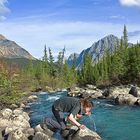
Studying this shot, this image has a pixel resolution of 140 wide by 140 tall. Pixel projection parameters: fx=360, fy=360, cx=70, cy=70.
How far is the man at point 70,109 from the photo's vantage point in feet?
55.5

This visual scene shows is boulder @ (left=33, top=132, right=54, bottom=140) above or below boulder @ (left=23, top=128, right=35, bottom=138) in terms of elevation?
above

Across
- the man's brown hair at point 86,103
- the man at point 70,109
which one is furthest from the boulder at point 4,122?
the man's brown hair at point 86,103

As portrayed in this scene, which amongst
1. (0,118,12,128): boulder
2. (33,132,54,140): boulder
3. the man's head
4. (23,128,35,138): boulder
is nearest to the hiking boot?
(33,132,54,140): boulder

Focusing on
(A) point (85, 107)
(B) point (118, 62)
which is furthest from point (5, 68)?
(B) point (118, 62)

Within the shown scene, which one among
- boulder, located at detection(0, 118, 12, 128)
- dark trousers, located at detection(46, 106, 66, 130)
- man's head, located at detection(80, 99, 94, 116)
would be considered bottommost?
boulder, located at detection(0, 118, 12, 128)

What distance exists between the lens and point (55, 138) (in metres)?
21.5

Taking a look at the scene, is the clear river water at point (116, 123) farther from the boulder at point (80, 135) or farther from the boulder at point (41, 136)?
the boulder at point (80, 135)

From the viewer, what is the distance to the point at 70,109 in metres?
17.6

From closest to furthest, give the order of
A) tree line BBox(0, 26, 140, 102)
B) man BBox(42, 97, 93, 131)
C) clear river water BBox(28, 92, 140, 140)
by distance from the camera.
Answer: man BBox(42, 97, 93, 131), clear river water BBox(28, 92, 140, 140), tree line BBox(0, 26, 140, 102)

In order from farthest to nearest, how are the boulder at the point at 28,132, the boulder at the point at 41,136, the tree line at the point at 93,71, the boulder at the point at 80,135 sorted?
the tree line at the point at 93,71
the boulder at the point at 28,132
the boulder at the point at 41,136
the boulder at the point at 80,135

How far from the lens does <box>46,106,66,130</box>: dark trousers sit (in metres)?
18.6

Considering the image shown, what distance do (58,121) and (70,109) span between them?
1.81 metres

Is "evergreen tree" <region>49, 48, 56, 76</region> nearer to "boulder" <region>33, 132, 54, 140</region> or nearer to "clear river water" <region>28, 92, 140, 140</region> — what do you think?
"clear river water" <region>28, 92, 140, 140</region>

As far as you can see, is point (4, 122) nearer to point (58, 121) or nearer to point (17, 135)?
point (17, 135)
